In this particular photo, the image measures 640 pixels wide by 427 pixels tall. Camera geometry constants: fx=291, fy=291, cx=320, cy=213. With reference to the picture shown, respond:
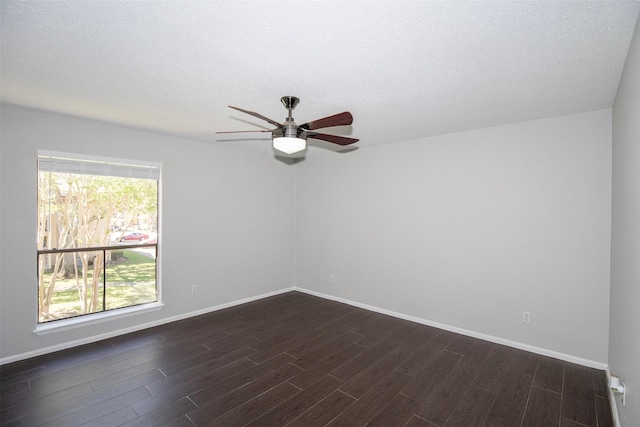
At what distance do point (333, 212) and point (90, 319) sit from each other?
3.62 meters

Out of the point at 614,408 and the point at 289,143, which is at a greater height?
the point at 289,143

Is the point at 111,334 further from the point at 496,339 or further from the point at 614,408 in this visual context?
the point at 614,408

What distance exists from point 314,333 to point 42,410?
→ 8.33 feet

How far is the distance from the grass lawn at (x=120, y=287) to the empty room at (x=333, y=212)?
0.08 ft

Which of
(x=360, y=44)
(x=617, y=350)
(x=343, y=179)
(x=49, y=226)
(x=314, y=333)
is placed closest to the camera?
(x=360, y=44)

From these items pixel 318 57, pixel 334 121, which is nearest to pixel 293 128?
pixel 334 121

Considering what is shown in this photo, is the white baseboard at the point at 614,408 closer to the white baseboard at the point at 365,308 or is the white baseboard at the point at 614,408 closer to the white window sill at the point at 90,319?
the white baseboard at the point at 365,308

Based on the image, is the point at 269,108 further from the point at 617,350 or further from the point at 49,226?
the point at 617,350

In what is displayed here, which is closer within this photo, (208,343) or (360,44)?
(360,44)

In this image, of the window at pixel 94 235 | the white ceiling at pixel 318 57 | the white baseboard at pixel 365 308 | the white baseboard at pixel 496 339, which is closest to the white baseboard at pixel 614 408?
the white baseboard at pixel 365 308

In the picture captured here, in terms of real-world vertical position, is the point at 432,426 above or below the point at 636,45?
below

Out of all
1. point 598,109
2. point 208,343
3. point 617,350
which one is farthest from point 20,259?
point 598,109

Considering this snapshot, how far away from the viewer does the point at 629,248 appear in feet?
5.96

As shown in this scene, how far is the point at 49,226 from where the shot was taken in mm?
3230
